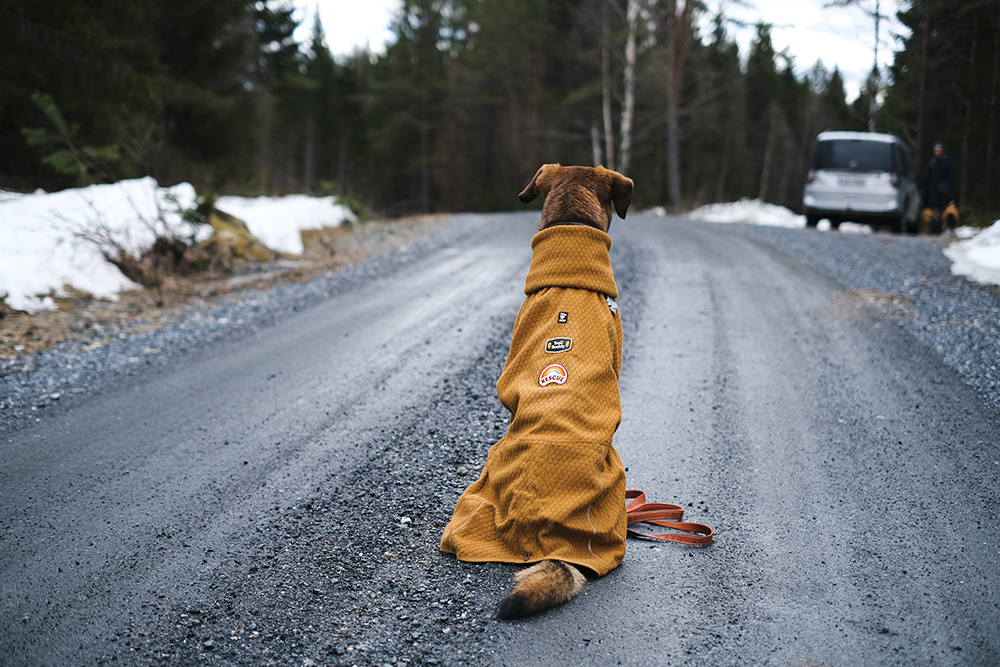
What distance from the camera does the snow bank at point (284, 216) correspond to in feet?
36.4

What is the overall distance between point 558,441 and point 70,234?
27.5 feet

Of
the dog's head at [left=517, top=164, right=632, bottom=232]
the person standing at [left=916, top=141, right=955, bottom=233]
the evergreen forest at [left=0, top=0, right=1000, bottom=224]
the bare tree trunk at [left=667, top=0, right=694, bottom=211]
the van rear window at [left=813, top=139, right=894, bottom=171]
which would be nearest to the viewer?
the dog's head at [left=517, top=164, right=632, bottom=232]

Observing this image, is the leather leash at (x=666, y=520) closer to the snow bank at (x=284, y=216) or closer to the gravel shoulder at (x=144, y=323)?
the gravel shoulder at (x=144, y=323)

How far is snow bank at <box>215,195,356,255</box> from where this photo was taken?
36.4 feet

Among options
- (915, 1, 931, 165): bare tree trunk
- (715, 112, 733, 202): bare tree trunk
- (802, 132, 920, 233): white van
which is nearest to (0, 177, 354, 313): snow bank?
(802, 132, 920, 233): white van

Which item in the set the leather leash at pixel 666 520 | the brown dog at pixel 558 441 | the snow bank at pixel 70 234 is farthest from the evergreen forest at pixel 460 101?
the leather leash at pixel 666 520

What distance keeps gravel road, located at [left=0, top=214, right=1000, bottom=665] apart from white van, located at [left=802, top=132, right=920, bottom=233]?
6238mm

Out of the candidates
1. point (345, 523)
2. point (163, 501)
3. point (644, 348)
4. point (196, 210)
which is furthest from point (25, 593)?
point (196, 210)

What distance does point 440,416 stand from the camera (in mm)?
4469

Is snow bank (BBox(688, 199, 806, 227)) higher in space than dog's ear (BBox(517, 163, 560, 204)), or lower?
higher

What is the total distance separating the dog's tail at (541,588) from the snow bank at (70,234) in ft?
23.5

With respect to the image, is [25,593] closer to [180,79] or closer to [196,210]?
[196,210]

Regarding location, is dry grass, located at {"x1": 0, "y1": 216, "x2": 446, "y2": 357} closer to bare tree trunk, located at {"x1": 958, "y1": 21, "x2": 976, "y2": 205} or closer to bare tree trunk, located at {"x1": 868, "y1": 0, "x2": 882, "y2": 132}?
bare tree trunk, located at {"x1": 868, "y1": 0, "x2": 882, "y2": 132}

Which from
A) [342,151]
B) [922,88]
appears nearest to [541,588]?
[922,88]
